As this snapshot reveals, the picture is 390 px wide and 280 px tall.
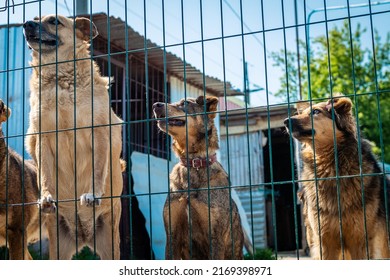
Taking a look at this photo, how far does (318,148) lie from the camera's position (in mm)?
5898

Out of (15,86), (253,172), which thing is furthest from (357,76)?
(15,86)

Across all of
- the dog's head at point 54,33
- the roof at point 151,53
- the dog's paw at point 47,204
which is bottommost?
the dog's paw at point 47,204

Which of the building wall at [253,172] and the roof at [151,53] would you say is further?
the building wall at [253,172]

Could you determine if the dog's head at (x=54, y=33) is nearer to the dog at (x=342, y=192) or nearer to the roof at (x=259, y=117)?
the dog at (x=342, y=192)

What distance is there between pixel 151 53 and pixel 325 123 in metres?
5.92

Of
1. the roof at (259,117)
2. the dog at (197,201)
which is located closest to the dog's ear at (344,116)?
the dog at (197,201)

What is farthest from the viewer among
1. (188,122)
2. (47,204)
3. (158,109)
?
(188,122)

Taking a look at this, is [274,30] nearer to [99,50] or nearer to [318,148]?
[318,148]

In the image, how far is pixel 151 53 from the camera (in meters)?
11.2

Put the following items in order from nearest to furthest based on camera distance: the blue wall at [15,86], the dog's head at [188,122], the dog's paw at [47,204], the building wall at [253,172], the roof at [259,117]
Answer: the dog's paw at [47,204] < the dog's head at [188,122] < the blue wall at [15,86] < the roof at [259,117] < the building wall at [253,172]

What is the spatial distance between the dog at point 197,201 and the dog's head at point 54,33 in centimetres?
124

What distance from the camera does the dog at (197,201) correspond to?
19.5 feet

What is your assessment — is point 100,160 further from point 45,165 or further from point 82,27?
point 82,27

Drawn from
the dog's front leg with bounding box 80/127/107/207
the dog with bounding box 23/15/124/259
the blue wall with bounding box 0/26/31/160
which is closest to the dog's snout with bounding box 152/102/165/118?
the dog with bounding box 23/15/124/259
